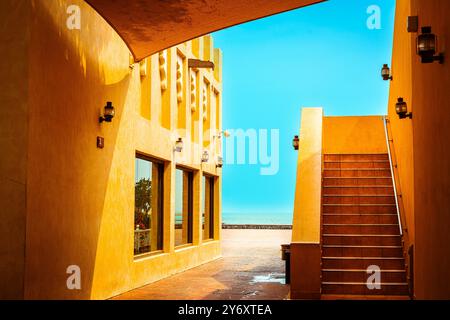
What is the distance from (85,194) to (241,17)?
10.5 feet

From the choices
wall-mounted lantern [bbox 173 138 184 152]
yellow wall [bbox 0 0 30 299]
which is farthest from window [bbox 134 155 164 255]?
yellow wall [bbox 0 0 30 299]

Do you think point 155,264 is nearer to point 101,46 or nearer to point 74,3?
point 101,46

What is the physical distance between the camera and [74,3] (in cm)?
738

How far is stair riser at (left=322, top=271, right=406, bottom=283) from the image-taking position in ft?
27.2

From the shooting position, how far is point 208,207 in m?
17.0

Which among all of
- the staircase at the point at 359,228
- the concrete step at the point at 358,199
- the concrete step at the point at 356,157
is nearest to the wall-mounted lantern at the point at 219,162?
the concrete step at the point at 356,157

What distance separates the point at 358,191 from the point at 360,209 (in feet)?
2.04

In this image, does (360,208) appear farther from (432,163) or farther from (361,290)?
(432,163)

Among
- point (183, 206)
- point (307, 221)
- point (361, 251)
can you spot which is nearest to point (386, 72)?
point (361, 251)

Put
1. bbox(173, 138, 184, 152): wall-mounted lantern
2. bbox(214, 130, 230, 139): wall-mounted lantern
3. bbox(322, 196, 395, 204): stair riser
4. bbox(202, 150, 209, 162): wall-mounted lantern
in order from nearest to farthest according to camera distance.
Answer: bbox(322, 196, 395, 204): stair riser, bbox(173, 138, 184, 152): wall-mounted lantern, bbox(202, 150, 209, 162): wall-mounted lantern, bbox(214, 130, 230, 139): wall-mounted lantern

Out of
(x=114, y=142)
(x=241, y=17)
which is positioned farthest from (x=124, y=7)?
(x=114, y=142)

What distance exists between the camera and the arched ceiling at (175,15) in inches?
269

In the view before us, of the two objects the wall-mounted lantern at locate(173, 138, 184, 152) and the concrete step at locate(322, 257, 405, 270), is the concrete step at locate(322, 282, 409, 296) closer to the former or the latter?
the concrete step at locate(322, 257, 405, 270)

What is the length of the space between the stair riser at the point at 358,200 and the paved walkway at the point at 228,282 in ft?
5.68
